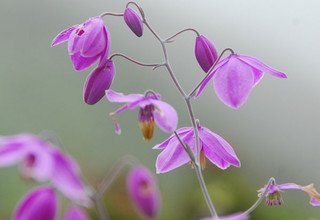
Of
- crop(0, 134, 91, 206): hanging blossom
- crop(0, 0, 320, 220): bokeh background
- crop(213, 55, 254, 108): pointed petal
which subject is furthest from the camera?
crop(0, 0, 320, 220): bokeh background

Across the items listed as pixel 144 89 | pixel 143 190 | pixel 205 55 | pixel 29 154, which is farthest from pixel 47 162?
pixel 144 89

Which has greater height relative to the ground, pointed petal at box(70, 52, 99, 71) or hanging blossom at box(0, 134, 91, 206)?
pointed petal at box(70, 52, 99, 71)

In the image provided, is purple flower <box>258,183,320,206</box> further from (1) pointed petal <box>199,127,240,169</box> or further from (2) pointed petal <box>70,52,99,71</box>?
(2) pointed petal <box>70,52,99,71</box>

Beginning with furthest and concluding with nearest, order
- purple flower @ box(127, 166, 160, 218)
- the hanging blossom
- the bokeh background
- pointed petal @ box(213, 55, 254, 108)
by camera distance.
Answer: the bokeh background → pointed petal @ box(213, 55, 254, 108) → purple flower @ box(127, 166, 160, 218) → the hanging blossom

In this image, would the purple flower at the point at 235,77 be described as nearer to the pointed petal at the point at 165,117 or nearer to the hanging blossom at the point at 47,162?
the pointed petal at the point at 165,117

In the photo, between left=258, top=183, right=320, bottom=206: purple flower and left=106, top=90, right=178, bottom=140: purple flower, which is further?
left=258, top=183, right=320, bottom=206: purple flower

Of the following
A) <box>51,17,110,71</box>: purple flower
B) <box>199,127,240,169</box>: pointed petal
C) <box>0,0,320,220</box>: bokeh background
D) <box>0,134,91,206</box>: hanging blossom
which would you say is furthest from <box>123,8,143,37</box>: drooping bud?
<box>0,0,320,220</box>: bokeh background

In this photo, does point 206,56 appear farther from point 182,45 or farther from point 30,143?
point 182,45
